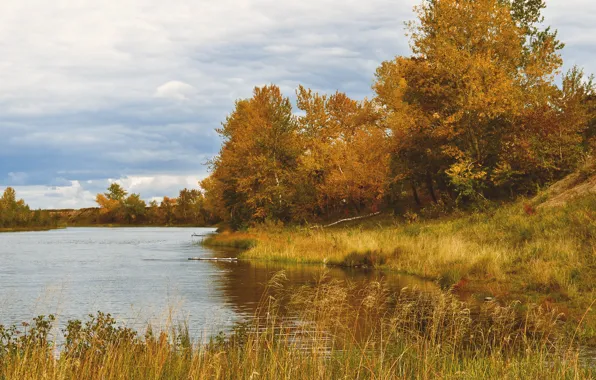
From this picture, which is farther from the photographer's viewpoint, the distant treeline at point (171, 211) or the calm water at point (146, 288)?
the distant treeline at point (171, 211)

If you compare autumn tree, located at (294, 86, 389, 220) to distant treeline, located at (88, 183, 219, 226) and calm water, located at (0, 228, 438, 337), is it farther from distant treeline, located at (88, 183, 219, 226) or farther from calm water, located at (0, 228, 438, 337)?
distant treeline, located at (88, 183, 219, 226)

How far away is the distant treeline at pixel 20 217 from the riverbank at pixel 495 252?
126948 mm

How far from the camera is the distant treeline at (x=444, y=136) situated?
43.7 metres

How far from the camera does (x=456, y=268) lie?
88.3 feet

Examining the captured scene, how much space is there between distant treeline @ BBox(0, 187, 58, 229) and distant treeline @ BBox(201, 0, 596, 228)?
105281 millimetres

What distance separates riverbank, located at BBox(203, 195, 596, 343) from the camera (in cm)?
2162

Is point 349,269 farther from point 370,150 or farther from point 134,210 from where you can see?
point 134,210

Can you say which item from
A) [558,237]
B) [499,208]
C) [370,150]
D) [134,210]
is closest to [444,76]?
[499,208]

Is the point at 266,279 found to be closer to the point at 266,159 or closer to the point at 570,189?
the point at 570,189

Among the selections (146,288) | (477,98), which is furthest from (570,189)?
(146,288)

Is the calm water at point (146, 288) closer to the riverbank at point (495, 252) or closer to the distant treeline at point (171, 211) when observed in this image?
the riverbank at point (495, 252)

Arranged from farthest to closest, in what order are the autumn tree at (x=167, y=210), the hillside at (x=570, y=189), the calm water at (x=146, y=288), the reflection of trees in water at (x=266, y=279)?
the autumn tree at (x=167, y=210) < the hillside at (x=570, y=189) < the reflection of trees in water at (x=266, y=279) < the calm water at (x=146, y=288)

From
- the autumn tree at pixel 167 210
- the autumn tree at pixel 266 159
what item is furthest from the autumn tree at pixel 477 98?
the autumn tree at pixel 167 210

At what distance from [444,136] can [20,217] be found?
13660 centimetres
